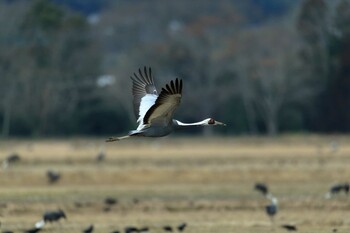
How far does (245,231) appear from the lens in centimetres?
2859

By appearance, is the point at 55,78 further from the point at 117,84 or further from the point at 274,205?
the point at 274,205

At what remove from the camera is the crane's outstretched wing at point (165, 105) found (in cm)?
2259

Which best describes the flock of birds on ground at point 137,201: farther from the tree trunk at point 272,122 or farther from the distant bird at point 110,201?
the tree trunk at point 272,122

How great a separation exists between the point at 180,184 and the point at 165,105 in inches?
858

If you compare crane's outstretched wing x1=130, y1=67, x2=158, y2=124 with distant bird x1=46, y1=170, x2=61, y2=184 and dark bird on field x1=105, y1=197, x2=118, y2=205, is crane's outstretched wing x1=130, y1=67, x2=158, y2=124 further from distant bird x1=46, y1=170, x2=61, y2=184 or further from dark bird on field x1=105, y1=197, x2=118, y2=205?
distant bird x1=46, y1=170, x2=61, y2=184

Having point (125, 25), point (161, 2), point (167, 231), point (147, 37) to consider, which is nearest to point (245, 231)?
point (167, 231)

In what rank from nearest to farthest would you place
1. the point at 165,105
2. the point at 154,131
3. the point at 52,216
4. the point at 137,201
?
the point at 165,105 → the point at 154,131 → the point at 52,216 → the point at 137,201

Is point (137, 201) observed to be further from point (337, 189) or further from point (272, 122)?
point (272, 122)

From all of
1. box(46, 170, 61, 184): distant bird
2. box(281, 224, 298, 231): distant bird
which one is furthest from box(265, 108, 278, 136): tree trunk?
box(281, 224, 298, 231): distant bird

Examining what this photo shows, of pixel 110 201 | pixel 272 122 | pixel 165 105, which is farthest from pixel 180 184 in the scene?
pixel 272 122

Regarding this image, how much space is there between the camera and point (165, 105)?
2339cm

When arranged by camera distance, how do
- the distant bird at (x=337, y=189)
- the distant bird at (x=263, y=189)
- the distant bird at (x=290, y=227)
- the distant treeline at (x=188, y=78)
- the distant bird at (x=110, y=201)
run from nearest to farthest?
1. the distant bird at (x=290, y=227)
2. the distant bird at (x=110, y=201)
3. the distant bird at (x=337, y=189)
4. the distant bird at (x=263, y=189)
5. the distant treeline at (x=188, y=78)

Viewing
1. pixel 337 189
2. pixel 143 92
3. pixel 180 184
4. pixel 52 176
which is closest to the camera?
pixel 143 92

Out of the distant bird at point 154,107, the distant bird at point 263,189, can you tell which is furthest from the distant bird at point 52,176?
the distant bird at point 154,107
